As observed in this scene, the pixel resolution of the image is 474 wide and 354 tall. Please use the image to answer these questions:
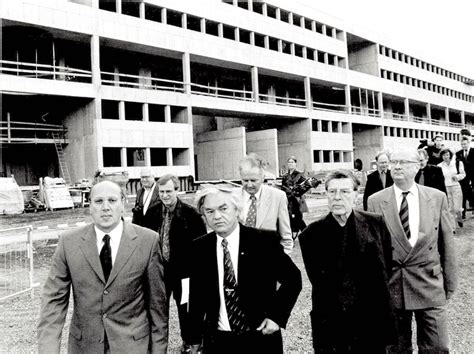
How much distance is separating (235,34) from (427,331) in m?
33.2

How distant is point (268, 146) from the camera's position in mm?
36781

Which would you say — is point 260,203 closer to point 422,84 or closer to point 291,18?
point 291,18

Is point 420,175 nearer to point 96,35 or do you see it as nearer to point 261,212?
point 261,212

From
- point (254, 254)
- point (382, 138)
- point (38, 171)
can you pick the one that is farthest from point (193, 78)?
point (254, 254)

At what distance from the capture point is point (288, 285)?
320 cm

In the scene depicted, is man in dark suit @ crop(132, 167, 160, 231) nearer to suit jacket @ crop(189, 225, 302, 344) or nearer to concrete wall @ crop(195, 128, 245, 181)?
suit jacket @ crop(189, 225, 302, 344)

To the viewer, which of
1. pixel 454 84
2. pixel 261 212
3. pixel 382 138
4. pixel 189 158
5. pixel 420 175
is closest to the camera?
pixel 261 212

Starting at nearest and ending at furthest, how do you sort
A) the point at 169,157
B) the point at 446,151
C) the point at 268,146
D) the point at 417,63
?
the point at 446,151, the point at 169,157, the point at 268,146, the point at 417,63

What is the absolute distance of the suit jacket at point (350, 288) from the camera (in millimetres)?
3164

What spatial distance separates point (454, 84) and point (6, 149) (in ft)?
204

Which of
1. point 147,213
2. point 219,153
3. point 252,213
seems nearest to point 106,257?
point 252,213

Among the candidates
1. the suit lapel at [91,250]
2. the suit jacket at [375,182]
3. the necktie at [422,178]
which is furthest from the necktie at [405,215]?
the necktie at [422,178]

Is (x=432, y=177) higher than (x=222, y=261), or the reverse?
(x=432, y=177)

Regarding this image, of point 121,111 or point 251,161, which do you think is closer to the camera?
point 251,161
